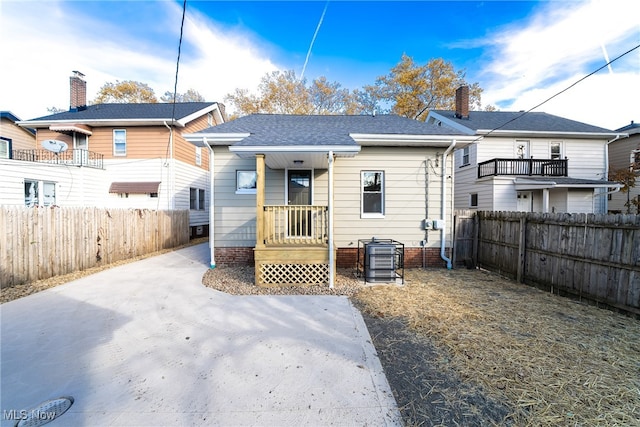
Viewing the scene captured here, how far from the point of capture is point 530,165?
42.4ft

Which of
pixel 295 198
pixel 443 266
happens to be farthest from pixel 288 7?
pixel 443 266

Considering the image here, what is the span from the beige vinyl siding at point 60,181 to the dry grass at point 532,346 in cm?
1325

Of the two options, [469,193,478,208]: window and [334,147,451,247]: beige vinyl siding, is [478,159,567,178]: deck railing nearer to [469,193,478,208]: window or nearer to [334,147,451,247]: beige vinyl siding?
[469,193,478,208]: window

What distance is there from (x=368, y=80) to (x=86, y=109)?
786 inches

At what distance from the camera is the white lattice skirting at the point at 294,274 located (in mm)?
5676

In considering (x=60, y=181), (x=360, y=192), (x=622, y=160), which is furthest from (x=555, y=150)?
(x=60, y=181)

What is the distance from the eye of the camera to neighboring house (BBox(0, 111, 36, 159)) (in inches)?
502

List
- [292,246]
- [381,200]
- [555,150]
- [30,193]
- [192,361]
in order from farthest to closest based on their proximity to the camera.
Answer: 1. [555,150]
2. [30,193]
3. [381,200]
4. [292,246]
5. [192,361]

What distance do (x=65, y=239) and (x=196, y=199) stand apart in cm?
829

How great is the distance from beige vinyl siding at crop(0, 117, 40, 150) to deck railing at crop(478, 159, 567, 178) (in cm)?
2618

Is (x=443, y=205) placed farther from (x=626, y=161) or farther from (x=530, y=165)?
(x=626, y=161)

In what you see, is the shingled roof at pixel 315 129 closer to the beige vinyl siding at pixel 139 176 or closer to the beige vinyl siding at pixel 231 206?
the beige vinyl siding at pixel 231 206

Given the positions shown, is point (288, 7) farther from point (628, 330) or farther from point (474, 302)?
point (628, 330)

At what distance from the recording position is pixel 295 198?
734cm
